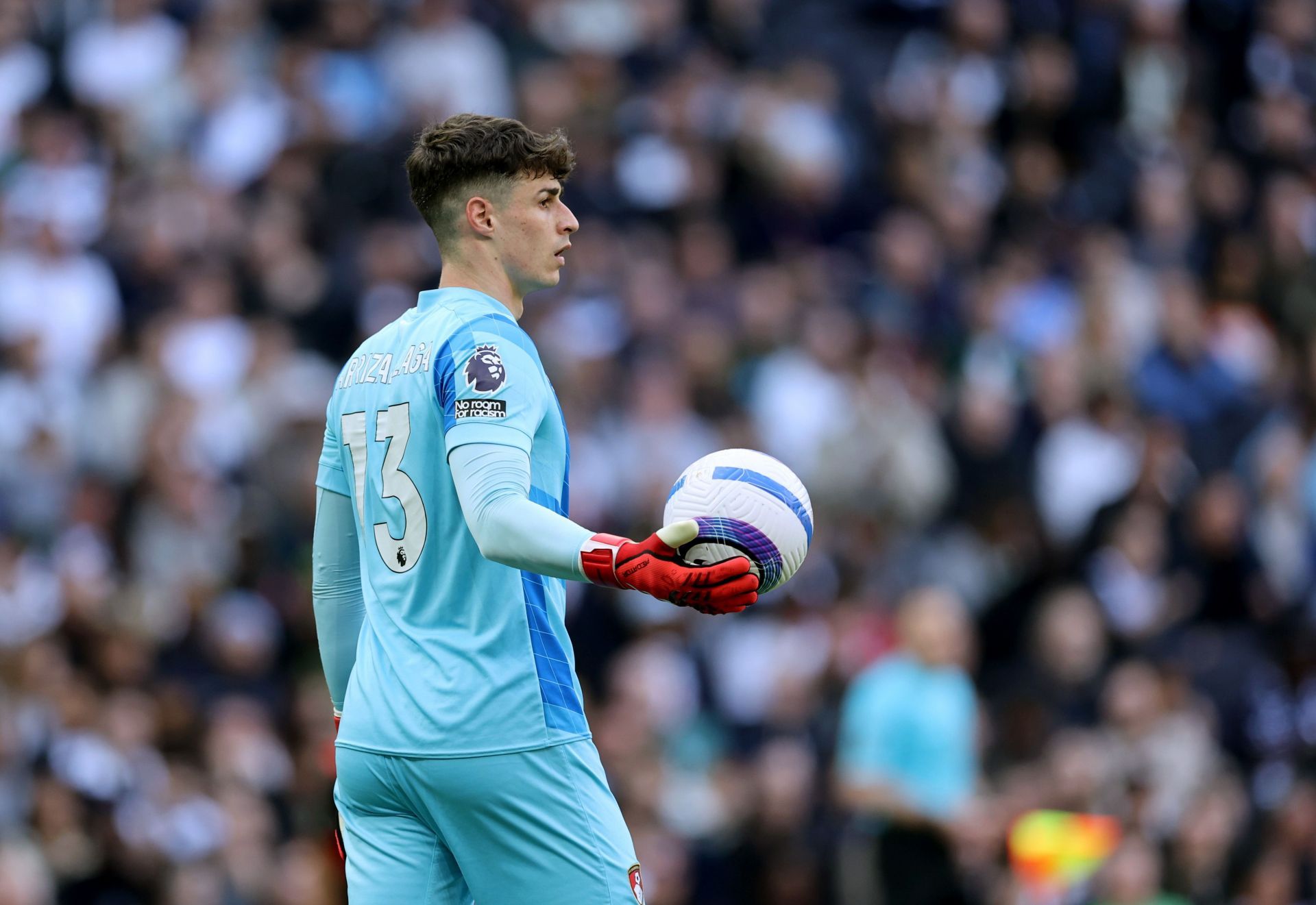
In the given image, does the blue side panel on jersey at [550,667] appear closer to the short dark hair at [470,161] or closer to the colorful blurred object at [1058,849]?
the short dark hair at [470,161]

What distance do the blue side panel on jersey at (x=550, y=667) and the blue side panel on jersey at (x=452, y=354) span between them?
0.42m

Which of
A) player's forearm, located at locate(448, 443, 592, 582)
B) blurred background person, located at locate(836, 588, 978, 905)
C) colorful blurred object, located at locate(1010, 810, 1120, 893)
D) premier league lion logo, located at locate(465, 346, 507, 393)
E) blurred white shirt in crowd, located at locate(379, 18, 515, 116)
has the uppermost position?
blurred white shirt in crowd, located at locate(379, 18, 515, 116)

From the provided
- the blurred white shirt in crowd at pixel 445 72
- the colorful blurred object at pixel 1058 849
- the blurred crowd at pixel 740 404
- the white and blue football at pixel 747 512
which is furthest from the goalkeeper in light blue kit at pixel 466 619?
the blurred white shirt in crowd at pixel 445 72

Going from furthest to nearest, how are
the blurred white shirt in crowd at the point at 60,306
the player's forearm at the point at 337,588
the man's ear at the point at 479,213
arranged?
the blurred white shirt in crowd at the point at 60,306 → the player's forearm at the point at 337,588 → the man's ear at the point at 479,213

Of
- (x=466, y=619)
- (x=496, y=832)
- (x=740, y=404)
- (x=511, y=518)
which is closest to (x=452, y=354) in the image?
(x=511, y=518)

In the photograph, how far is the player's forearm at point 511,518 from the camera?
13.1ft

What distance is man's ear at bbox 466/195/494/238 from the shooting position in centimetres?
456

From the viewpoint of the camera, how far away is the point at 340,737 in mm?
4457

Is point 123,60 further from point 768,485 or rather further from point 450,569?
point 768,485

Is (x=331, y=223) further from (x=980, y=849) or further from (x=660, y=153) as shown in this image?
(x=980, y=849)

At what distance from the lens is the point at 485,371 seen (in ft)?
13.9

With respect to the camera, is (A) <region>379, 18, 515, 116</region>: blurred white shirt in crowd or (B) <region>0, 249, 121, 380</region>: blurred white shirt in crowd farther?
(A) <region>379, 18, 515, 116</region>: blurred white shirt in crowd

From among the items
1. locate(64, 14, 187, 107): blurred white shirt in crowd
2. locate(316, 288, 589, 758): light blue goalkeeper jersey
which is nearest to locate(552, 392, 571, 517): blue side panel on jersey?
locate(316, 288, 589, 758): light blue goalkeeper jersey

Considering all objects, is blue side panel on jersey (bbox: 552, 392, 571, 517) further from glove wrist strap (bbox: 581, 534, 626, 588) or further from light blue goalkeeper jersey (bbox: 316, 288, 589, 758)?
glove wrist strap (bbox: 581, 534, 626, 588)
